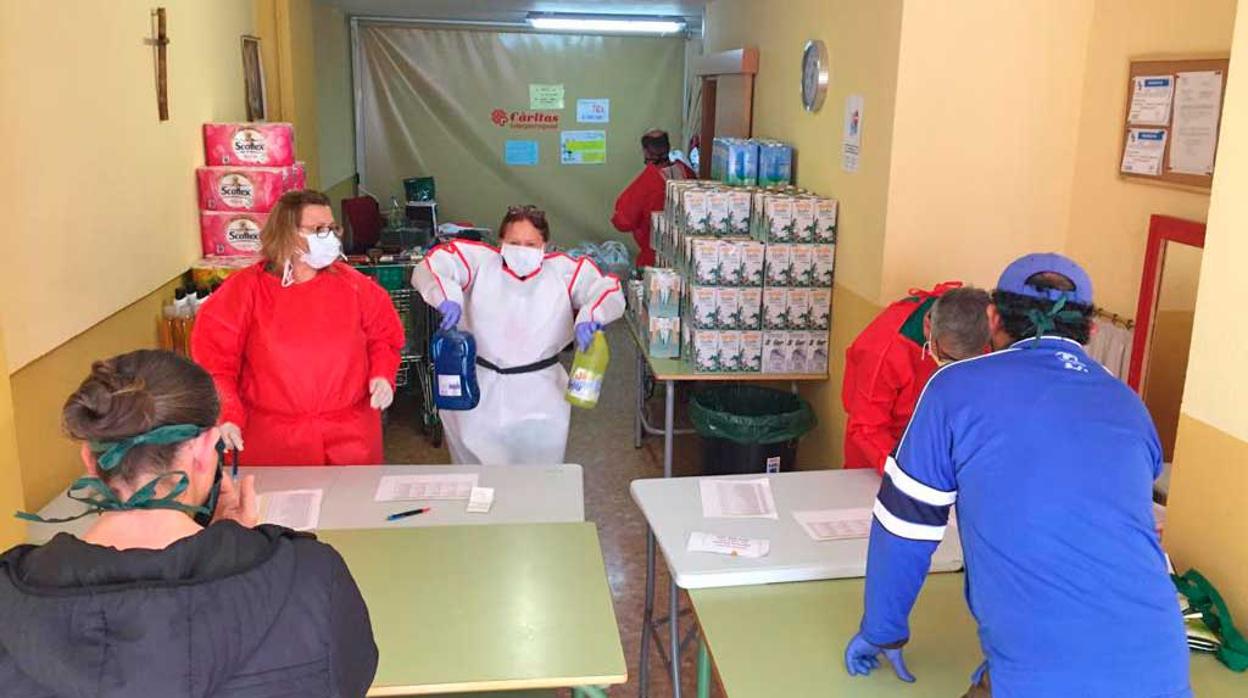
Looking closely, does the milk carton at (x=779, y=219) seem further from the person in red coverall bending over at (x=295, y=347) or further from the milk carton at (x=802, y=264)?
the person in red coverall bending over at (x=295, y=347)

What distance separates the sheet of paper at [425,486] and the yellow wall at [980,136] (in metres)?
1.85

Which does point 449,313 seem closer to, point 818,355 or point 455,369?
point 455,369

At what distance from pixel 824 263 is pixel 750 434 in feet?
2.68

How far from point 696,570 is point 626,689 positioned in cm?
104

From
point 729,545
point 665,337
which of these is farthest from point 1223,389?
point 665,337

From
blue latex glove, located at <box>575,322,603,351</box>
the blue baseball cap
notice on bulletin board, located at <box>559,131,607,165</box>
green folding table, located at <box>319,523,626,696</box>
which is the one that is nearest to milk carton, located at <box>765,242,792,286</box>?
blue latex glove, located at <box>575,322,603,351</box>

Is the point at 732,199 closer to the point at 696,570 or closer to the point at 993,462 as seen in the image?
the point at 696,570

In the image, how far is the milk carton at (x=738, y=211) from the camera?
14.4 feet

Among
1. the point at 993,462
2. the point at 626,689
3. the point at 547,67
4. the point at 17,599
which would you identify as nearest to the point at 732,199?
the point at 626,689

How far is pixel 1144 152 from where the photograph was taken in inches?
128

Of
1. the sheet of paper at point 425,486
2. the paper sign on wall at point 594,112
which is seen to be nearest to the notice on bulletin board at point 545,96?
the paper sign on wall at point 594,112

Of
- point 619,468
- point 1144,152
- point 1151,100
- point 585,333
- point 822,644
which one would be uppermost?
point 1151,100

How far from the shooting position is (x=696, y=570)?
7.17 ft

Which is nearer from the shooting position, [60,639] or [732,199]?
[60,639]
